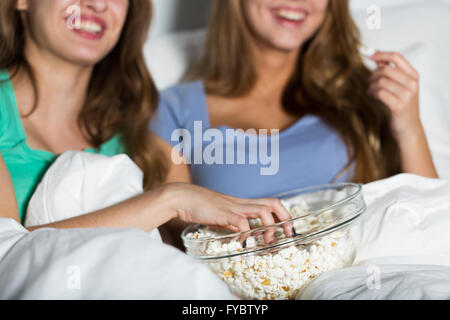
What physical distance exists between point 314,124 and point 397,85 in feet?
0.79

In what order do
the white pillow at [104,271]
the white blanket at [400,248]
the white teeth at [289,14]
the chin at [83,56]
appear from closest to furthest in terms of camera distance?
the white pillow at [104,271] → the white blanket at [400,248] → the chin at [83,56] → the white teeth at [289,14]

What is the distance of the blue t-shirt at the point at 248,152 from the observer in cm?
125

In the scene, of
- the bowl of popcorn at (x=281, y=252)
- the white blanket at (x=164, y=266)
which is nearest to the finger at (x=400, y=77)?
the white blanket at (x=164, y=266)

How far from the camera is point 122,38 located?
1351 millimetres

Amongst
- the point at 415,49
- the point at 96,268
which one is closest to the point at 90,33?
the point at 96,268

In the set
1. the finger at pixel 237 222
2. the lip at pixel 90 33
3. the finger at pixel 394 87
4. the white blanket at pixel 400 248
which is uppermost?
the lip at pixel 90 33

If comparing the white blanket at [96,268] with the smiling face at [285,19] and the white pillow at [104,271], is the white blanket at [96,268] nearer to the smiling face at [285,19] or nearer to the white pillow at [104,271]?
the white pillow at [104,271]

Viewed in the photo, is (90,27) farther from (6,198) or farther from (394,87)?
(394,87)

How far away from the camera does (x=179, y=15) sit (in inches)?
75.7

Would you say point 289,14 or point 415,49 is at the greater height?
point 289,14

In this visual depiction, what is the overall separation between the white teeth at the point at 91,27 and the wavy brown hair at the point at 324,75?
40 cm

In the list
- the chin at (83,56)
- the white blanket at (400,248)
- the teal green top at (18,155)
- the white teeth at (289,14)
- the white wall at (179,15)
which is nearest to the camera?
the white blanket at (400,248)

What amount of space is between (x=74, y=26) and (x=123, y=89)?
0.26 metres

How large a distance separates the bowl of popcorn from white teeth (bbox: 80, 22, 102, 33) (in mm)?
592
